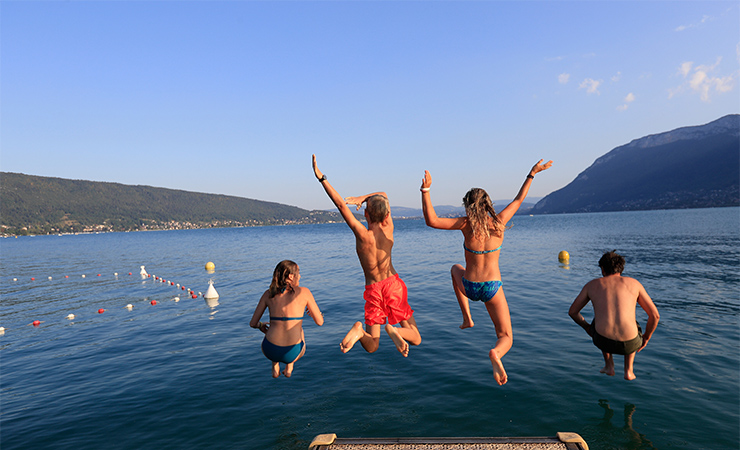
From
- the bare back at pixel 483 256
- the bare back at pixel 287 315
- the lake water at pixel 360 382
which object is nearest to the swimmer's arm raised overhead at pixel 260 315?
the bare back at pixel 287 315

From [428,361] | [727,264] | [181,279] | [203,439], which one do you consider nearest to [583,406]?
[428,361]

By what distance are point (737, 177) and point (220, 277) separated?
821 feet

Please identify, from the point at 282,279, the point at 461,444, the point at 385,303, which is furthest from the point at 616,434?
the point at 282,279

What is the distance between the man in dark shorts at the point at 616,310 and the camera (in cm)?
567

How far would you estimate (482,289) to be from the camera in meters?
5.61

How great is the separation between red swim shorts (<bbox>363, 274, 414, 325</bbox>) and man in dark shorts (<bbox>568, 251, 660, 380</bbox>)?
2.57m

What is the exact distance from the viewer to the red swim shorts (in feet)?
20.4

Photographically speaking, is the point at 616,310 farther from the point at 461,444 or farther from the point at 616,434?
the point at 616,434

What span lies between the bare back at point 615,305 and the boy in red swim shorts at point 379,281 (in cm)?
286

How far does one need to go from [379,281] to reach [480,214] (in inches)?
79.6

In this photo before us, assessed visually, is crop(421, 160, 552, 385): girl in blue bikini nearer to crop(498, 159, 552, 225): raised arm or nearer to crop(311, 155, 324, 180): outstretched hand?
crop(498, 159, 552, 225): raised arm

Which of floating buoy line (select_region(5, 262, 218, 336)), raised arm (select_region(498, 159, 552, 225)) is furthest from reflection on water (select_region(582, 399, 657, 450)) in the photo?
floating buoy line (select_region(5, 262, 218, 336))

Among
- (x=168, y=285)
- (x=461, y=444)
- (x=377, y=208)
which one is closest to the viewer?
(x=377, y=208)

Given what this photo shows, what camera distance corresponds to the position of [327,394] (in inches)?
448
